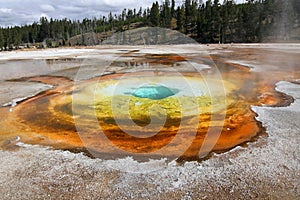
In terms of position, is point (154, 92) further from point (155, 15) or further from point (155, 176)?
point (155, 15)

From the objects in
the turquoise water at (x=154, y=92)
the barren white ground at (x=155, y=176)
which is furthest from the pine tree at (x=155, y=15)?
the barren white ground at (x=155, y=176)

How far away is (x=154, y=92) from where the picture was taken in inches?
432

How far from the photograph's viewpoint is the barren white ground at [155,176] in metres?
4.12

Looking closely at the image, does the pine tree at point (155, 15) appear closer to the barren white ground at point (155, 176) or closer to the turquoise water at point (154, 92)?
the turquoise water at point (154, 92)

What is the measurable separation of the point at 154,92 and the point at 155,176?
6600 mm

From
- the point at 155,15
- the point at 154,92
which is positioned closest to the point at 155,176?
the point at 154,92

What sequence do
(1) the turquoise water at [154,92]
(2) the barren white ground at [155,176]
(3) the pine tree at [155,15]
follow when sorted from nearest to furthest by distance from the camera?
(2) the barren white ground at [155,176]
(1) the turquoise water at [154,92]
(3) the pine tree at [155,15]

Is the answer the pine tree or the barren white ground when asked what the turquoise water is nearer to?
the barren white ground

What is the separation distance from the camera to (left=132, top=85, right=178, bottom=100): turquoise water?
10.3 m

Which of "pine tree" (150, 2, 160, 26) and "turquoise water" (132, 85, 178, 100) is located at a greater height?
"pine tree" (150, 2, 160, 26)

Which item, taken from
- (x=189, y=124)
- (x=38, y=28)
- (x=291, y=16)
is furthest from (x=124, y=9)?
(x=189, y=124)

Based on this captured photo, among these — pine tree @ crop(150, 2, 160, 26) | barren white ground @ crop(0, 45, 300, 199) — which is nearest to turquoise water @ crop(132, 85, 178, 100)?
barren white ground @ crop(0, 45, 300, 199)

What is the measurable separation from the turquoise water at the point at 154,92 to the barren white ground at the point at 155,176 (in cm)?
510

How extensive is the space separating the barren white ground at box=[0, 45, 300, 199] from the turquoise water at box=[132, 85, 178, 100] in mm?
5102
